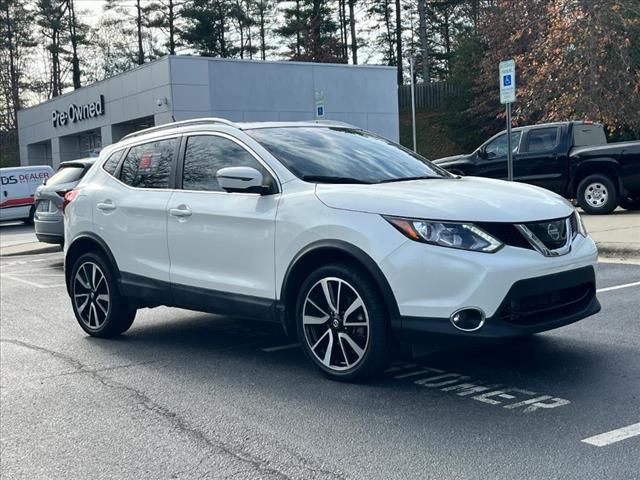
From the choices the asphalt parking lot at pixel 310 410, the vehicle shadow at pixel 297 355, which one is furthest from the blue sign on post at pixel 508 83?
the vehicle shadow at pixel 297 355

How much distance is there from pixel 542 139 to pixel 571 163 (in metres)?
0.85

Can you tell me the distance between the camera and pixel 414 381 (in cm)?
530

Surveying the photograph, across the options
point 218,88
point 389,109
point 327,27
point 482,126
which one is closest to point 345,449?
point 218,88

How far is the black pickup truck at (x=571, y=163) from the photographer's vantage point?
14727 mm

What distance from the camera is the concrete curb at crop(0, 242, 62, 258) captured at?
17.3m

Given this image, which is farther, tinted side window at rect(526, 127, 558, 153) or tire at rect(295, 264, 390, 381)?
tinted side window at rect(526, 127, 558, 153)

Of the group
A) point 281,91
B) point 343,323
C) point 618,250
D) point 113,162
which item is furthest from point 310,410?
point 281,91

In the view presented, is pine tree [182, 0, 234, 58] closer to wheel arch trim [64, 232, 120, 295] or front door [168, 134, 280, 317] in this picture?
wheel arch trim [64, 232, 120, 295]

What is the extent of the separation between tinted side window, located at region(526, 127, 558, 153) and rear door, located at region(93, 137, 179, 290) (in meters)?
10.8

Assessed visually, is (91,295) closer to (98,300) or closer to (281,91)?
(98,300)

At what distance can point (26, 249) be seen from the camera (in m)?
17.8

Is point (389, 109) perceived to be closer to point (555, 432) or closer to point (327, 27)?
point (327, 27)

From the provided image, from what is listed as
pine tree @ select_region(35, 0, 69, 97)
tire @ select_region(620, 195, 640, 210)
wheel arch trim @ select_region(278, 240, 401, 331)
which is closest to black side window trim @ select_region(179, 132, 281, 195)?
wheel arch trim @ select_region(278, 240, 401, 331)

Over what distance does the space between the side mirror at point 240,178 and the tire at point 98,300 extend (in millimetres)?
1930
